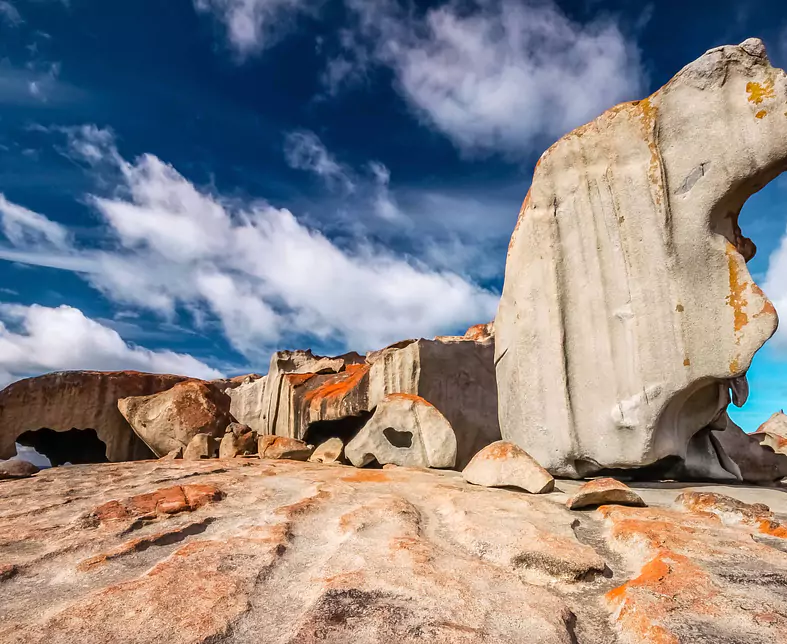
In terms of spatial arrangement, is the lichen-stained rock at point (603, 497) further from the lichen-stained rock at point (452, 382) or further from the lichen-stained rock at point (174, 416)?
the lichen-stained rock at point (174, 416)

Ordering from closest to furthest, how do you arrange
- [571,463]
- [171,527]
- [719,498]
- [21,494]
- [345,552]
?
1. [345,552]
2. [171,527]
3. [719,498]
4. [21,494]
5. [571,463]

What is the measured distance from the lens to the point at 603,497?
10.4 ft

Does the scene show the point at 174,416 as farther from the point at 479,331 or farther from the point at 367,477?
the point at 479,331

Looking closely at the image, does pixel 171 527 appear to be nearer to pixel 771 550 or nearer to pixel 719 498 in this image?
pixel 771 550

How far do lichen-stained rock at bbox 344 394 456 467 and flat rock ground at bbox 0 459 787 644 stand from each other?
2.25m

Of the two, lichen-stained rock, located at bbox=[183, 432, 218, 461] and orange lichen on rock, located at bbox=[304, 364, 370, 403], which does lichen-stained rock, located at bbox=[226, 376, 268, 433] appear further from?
lichen-stained rock, located at bbox=[183, 432, 218, 461]

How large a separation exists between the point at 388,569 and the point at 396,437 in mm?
4283

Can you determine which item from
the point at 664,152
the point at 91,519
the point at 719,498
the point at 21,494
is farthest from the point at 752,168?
the point at 21,494

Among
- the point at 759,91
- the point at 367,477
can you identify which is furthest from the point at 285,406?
the point at 759,91

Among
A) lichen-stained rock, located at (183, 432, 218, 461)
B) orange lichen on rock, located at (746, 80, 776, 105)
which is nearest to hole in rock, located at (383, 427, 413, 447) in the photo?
lichen-stained rock, located at (183, 432, 218, 461)

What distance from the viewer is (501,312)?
5.44 meters

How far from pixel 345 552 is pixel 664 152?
3844mm

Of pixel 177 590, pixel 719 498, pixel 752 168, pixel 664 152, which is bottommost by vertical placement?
pixel 177 590

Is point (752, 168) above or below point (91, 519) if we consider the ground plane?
above
